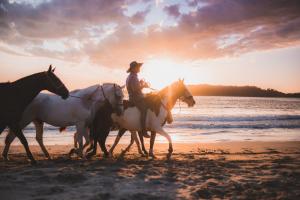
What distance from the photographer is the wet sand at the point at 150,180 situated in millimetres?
5824

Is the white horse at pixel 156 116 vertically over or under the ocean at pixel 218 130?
over

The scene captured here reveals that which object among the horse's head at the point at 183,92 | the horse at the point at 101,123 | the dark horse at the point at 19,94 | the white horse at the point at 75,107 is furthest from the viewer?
the horse's head at the point at 183,92

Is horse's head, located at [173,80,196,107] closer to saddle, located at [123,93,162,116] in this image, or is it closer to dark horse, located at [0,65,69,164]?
saddle, located at [123,93,162,116]

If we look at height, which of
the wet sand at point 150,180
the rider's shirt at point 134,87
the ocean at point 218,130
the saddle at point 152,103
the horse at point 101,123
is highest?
the rider's shirt at point 134,87

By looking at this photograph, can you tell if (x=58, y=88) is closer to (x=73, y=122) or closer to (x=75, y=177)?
(x=73, y=122)

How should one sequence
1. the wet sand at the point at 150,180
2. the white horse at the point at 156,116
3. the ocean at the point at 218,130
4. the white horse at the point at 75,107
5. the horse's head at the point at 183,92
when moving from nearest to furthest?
the wet sand at the point at 150,180, the white horse at the point at 75,107, the white horse at the point at 156,116, the horse's head at the point at 183,92, the ocean at the point at 218,130

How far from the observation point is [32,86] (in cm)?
879

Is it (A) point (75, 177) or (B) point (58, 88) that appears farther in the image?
(B) point (58, 88)

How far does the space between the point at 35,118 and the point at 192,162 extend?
16.7ft

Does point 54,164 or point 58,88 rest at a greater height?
point 58,88

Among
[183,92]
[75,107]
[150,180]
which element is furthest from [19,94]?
[183,92]

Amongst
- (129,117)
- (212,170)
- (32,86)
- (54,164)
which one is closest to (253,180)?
(212,170)

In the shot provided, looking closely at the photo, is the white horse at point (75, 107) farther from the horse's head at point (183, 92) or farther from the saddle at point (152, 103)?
the horse's head at point (183, 92)

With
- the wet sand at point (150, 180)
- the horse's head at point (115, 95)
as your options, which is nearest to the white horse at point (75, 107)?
the horse's head at point (115, 95)
